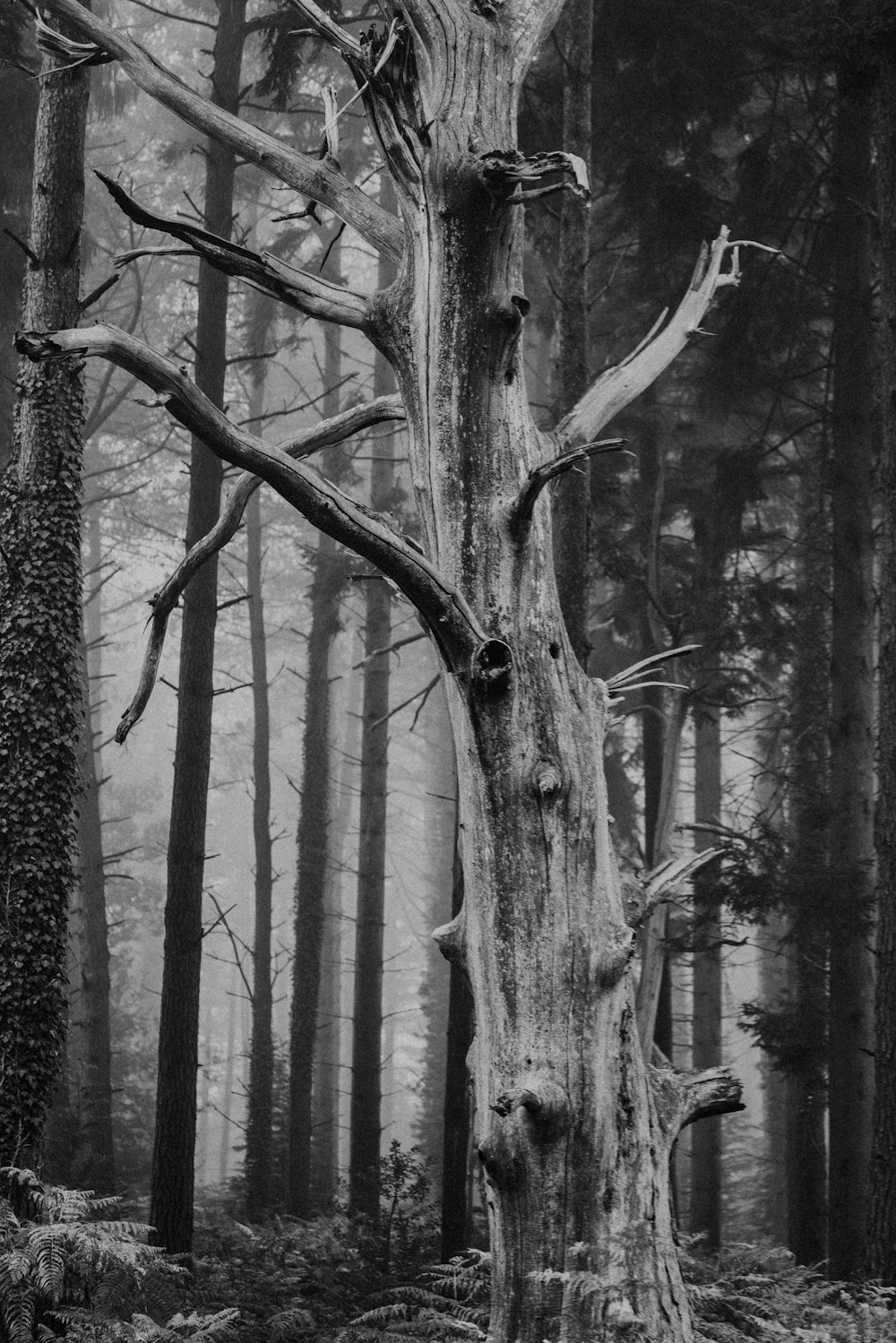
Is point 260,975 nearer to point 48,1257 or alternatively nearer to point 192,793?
point 192,793

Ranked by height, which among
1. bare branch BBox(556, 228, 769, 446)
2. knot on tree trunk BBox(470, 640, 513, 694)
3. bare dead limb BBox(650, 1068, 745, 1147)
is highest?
bare branch BBox(556, 228, 769, 446)

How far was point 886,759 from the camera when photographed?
8.07 metres

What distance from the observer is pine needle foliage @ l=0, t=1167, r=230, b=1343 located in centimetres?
529

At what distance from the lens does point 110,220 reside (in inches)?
828

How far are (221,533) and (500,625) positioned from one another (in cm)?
131

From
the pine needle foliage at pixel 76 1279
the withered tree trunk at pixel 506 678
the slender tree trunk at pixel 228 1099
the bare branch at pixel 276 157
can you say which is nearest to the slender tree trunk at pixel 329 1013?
the pine needle foliage at pixel 76 1279

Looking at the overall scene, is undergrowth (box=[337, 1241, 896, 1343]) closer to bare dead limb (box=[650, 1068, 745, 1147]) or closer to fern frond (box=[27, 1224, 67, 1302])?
bare dead limb (box=[650, 1068, 745, 1147])

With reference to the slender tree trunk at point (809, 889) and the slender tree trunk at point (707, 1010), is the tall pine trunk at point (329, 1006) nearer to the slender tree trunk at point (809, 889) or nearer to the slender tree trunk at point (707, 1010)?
the slender tree trunk at point (707, 1010)

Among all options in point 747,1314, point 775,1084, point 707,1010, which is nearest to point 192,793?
point 747,1314

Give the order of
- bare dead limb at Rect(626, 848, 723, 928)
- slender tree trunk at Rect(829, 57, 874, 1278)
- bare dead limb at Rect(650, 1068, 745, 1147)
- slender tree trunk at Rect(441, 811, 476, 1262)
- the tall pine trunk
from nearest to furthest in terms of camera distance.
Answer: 1. bare dead limb at Rect(650, 1068, 745, 1147)
2. bare dead limb at Rect(626, 848, 723, 928)
3. slender tree trunk at Rect(441, 811, 476, 1262)
4. slender tree trunk at Rect(829, 57, 874, 1278)
5. the tall pine trunk

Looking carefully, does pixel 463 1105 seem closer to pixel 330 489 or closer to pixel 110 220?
pixel 330 489

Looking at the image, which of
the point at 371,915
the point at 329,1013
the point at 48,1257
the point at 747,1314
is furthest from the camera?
the point at 329,1013

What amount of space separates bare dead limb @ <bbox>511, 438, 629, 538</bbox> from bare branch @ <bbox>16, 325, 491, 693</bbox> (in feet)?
1.13

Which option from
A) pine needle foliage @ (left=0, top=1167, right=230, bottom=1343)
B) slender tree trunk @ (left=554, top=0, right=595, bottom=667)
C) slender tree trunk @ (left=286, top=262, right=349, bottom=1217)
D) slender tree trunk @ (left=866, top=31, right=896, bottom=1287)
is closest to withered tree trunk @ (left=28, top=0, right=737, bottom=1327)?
pine needle foliage @ (left=0, top=1167, right=230, bottom=1343)
